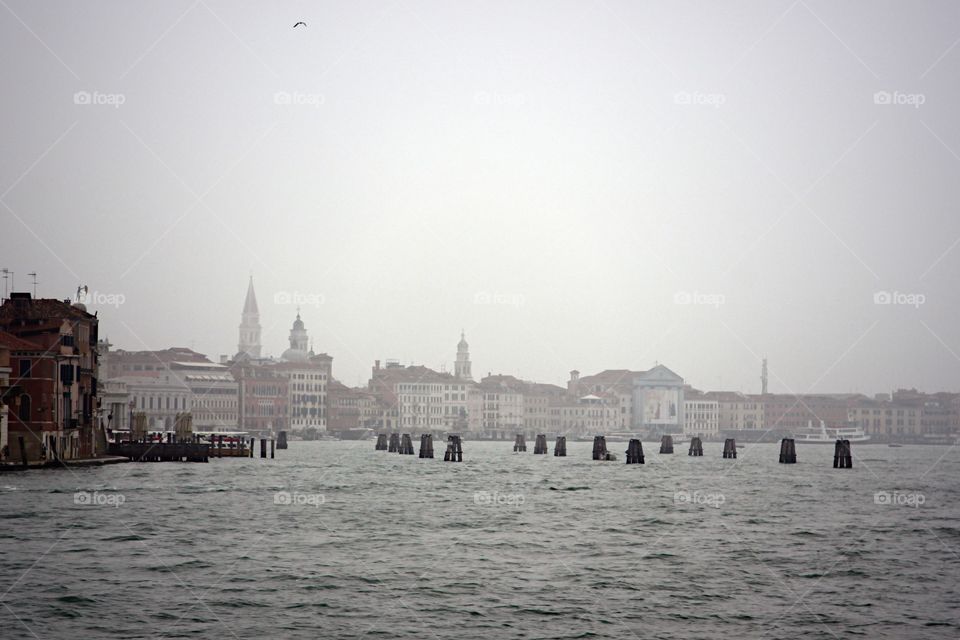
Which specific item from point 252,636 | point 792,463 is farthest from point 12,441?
point 792,463

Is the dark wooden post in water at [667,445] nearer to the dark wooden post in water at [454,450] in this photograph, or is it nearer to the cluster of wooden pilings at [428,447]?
the cluster of wooden pilings at [428,447]

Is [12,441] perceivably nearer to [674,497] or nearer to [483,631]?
[674,497]

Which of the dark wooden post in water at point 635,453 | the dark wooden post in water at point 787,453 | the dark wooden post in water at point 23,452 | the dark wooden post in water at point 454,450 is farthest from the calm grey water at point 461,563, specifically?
the dark wooden post in water at point 787,453

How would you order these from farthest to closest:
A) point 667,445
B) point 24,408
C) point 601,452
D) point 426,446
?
point 667,445, point 426,446, point 601,452, point 24,408

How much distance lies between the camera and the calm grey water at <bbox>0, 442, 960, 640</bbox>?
25.3 m

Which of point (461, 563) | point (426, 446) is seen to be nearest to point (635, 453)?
point (426, 446)

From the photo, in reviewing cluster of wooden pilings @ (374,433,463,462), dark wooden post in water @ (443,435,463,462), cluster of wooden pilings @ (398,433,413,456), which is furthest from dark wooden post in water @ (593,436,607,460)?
cluster of wooden pilings @ (398,433,413,456)

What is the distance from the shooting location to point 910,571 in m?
34.0

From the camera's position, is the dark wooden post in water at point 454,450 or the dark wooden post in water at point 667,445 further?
the dark wooden post in water at point 667,445

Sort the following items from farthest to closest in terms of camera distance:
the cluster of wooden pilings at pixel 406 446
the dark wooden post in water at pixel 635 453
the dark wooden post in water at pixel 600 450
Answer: the cluster of wooden pilings at pixel 406 446
the dark wooden post in water at pixel 600 450
the dark wooden post in water at pixel 635 453

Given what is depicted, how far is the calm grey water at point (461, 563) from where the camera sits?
25.3m

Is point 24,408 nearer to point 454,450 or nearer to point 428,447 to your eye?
point 454,450

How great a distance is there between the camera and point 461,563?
111ft

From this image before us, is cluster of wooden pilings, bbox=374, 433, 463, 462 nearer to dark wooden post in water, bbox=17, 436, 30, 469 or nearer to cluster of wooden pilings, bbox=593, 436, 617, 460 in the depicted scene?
cluster of wooden pilings, bbox=593, 436, 617, 460
